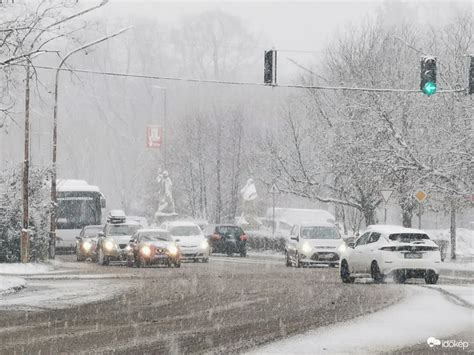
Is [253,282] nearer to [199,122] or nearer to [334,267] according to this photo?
[334,267]

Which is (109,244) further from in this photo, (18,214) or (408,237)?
(408,237)

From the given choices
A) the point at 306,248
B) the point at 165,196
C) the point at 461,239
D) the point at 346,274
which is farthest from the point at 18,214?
the point at 165,196

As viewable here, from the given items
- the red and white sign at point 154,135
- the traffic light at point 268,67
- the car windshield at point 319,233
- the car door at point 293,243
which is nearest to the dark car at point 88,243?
the car door at point 293,243

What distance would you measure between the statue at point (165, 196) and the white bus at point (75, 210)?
57.1ft

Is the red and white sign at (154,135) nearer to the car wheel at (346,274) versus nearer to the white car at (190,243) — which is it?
the white car at (190,243)

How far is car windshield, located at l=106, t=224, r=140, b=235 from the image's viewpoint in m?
43.8

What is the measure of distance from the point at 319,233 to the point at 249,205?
A: 29327mm

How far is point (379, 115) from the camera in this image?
4391 centimetres

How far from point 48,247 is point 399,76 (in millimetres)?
16158

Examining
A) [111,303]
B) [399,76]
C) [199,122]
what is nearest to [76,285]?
[111,303]

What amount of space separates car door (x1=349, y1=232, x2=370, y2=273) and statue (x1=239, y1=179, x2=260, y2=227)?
38.1 meters

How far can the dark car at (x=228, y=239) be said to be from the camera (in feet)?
174

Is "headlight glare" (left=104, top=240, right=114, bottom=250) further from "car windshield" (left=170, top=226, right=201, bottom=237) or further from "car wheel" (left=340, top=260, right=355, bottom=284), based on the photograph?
"car wheel" (left=340, top=260, right=355, bottom=284)

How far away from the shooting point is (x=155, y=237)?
39.8 meters
